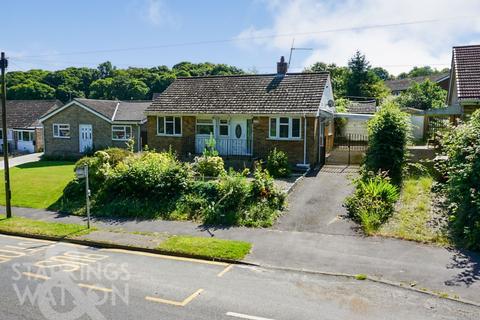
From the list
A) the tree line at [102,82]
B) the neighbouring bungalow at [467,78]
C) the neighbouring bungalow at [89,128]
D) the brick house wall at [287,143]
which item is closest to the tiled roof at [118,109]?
the neighbouring bungalow at [89,128]

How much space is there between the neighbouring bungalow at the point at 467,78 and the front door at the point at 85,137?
26.5 metres

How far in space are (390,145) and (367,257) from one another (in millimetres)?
7215

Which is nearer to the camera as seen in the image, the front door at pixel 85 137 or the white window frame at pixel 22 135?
the front door at pixel 85 137

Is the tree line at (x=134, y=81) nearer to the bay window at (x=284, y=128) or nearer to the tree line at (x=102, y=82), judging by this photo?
the tree line at (x=102, y=82)

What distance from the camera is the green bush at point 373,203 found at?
1277cm

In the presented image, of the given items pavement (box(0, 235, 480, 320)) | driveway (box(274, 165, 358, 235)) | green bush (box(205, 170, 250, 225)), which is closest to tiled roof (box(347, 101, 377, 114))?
driveway (box(274, 165, 358, 235))

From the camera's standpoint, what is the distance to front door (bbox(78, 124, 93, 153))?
33344 mm

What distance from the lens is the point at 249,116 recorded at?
2314 cm

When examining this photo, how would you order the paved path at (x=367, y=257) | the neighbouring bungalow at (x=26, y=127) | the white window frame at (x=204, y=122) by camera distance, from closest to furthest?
1. the paved path at (x=367, y=257)
2. the white window frame at (x=204, y=122)
3. the neighbouring bungalow at (x=26, y=127)

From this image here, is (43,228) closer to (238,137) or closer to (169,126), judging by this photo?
(238,137)

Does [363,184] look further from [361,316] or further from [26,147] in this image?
[26,147]

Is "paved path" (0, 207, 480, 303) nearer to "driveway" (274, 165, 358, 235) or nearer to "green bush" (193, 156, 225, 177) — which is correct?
"driveway" (274, 165, 358, 235)

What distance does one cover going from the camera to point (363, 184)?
14508mm

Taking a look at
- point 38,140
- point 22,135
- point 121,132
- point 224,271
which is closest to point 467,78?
point 224,271
